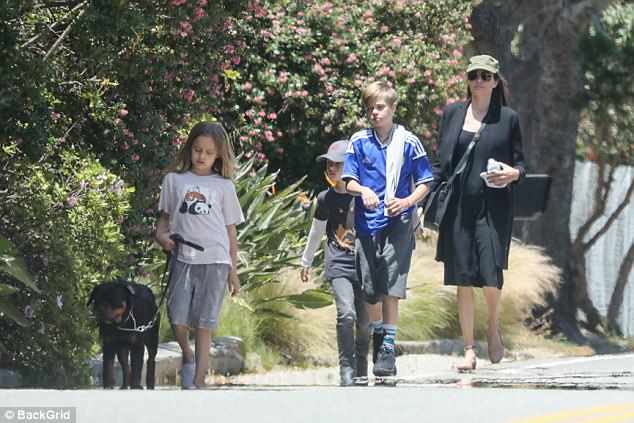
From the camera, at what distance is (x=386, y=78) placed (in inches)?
685

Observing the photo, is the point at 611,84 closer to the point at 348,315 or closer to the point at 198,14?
the point at 198,14

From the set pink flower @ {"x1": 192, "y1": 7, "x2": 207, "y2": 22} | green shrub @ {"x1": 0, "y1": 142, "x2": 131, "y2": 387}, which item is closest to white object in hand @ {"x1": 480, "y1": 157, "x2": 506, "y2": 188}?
pink flower @ {"x1": 192, "y1": 7, "x2": 207, "y2": 22}


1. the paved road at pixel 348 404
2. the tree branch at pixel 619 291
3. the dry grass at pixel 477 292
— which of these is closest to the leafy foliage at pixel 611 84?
the tree branch at pixel 619 291

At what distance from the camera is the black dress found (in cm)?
939

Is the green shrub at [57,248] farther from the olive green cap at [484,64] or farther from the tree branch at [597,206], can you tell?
the tree branch at [597,206]

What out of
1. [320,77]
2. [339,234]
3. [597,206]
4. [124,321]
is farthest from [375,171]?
[597,206]

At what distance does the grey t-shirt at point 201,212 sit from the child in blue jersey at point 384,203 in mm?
765

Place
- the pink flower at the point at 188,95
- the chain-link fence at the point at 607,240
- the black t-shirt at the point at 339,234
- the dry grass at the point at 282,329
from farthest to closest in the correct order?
the chain-link fence at the point at 607,240 → the dry grass at the point at 282,329 → the pink flower at the point at 188,95 → the black t-shirt at the point at 339,234

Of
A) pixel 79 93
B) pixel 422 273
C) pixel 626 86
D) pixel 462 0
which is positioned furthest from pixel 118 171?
pixel 626 86

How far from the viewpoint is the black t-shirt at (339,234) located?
377 inches

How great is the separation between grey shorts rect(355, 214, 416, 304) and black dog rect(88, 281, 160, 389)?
4.76 feet

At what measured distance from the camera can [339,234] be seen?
9.61 metres

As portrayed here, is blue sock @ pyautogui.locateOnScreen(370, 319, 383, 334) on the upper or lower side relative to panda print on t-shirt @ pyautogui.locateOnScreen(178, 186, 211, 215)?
lower

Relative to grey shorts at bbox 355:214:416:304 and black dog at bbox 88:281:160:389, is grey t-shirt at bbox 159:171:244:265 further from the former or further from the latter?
grey shorts at bbox 355:214:416:304
